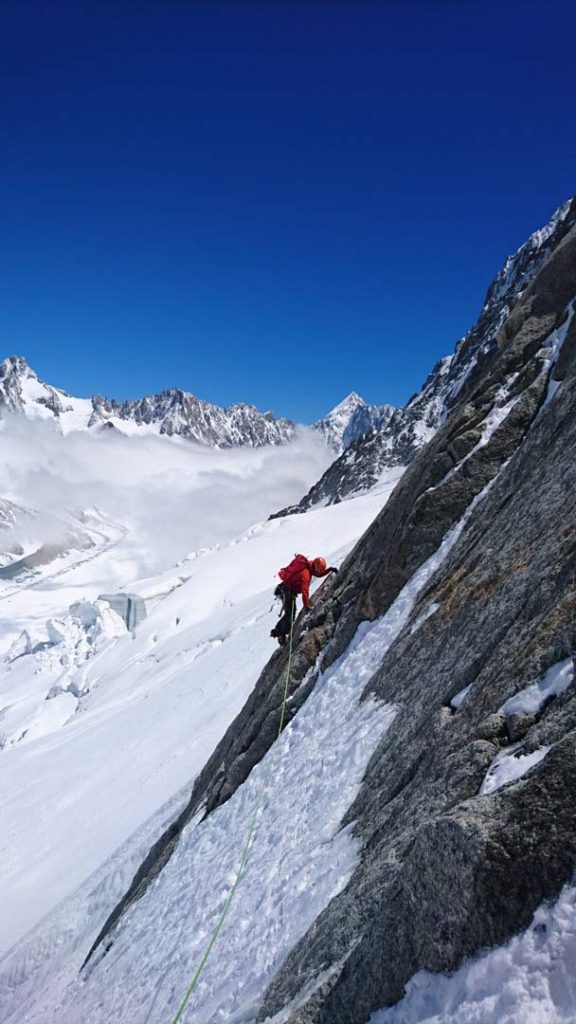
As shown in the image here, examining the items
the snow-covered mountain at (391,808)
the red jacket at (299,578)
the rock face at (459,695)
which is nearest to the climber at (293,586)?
the red jacket at (299,578)

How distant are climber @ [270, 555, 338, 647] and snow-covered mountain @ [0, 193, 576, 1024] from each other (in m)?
0.61

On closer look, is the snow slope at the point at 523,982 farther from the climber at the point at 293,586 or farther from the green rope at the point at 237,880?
the climber at the point at 293,586

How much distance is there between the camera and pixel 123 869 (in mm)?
15141

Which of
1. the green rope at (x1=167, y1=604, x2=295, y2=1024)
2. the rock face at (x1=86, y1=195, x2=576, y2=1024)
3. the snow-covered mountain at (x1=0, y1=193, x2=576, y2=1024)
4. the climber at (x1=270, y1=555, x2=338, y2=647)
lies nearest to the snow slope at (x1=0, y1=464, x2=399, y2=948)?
the snow-covered mountain at (x1=0, y1=193, x2=576, y2=1024)

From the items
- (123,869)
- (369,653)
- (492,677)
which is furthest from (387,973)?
(123,869)

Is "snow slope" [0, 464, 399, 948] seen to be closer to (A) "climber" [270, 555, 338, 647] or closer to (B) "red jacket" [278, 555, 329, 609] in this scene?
(A) "climber" [270, 555, 338, 647]

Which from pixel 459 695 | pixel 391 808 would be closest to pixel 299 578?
pixel 459 695

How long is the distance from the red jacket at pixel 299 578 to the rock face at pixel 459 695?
0.65 metres

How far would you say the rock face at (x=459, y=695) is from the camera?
3.56 m

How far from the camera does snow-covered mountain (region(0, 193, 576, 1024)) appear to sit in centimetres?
353

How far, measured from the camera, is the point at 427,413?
540ft

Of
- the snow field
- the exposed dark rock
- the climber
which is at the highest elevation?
the climber

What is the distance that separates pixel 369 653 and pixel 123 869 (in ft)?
30.7

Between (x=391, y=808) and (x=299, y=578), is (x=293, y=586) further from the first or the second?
(x=391, y=808)
